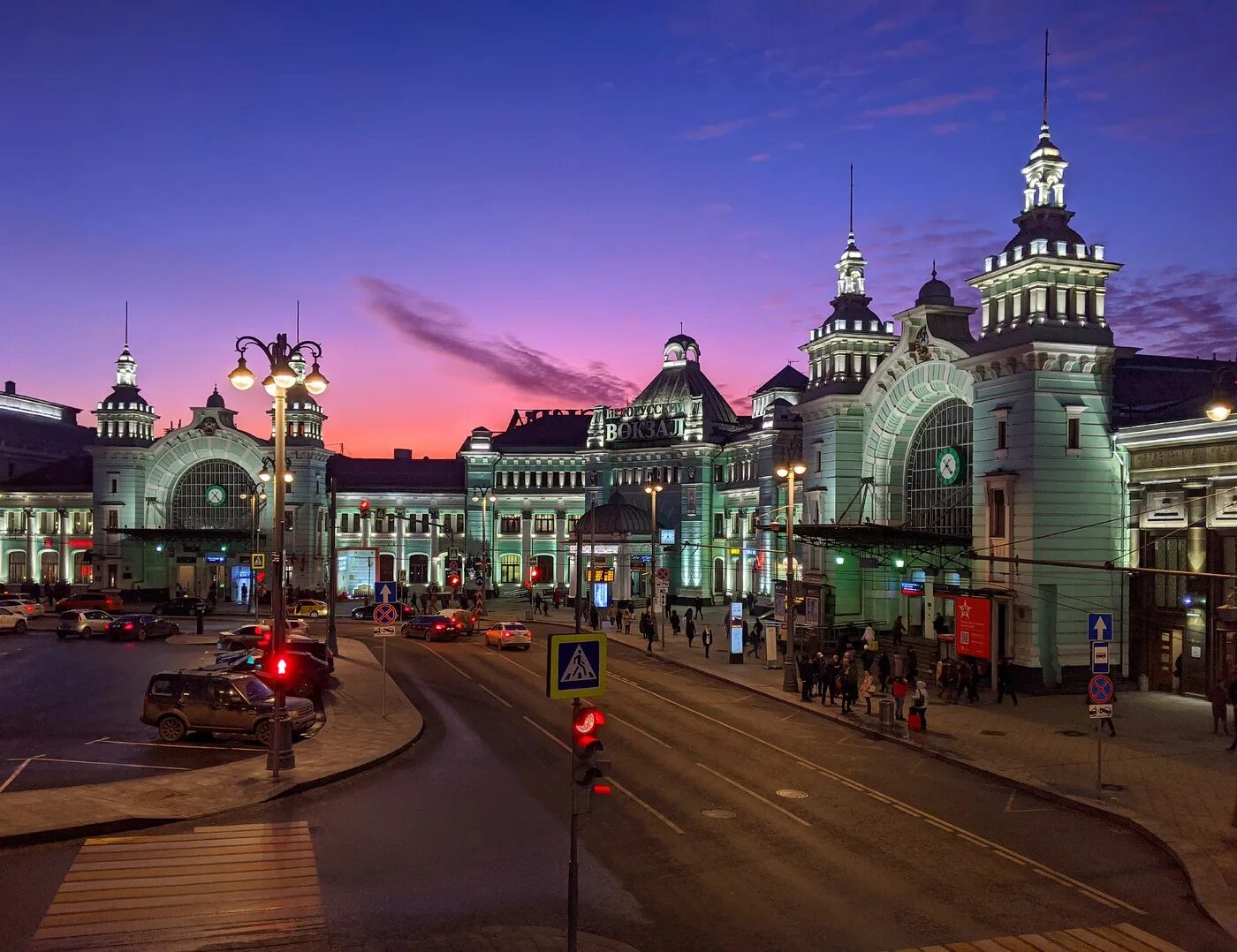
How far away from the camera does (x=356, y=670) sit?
39156mm

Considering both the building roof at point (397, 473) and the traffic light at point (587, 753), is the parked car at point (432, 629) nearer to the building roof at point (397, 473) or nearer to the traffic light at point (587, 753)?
the building roof at point (397, 473)

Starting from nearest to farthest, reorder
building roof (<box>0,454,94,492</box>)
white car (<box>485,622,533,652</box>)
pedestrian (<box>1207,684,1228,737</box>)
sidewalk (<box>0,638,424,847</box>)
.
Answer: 1. sidewalk (<box>0,638,424,847</box>)
2. pedestrian (<box>1207,684,1228,737</box>)
3. white car (<box>485,622,533,652</box>)
4. building roof (<box>0,454,94,492</box>)

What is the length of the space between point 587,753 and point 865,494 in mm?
38955

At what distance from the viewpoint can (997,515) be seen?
37.7 metres

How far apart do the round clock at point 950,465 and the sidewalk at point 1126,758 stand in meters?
10.9

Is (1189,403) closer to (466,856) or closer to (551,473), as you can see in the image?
(466,856)

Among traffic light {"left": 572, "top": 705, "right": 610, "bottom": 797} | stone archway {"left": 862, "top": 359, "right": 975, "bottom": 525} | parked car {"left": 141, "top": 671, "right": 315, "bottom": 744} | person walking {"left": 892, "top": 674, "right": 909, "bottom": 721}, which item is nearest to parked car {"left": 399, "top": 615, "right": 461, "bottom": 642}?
stone archway {"left": 862, "top": 359, "right": 975, "bottom": 525}

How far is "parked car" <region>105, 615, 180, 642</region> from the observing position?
1954 inches

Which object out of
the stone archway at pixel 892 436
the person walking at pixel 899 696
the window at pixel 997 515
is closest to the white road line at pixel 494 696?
the person walking at pixel 899 696

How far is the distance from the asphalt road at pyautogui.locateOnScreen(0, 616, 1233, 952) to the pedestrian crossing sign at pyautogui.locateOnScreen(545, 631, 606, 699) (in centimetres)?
334

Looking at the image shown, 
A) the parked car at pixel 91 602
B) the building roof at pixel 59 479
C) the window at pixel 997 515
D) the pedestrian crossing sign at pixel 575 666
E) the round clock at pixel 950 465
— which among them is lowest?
the parked car at pixel 91 602

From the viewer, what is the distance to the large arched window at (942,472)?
42281 mm

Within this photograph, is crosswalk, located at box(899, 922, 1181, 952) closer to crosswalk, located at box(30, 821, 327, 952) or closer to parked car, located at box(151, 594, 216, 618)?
crosswalk, located at box(30, 821, 327, 952)

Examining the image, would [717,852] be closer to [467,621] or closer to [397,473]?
[467,621]
